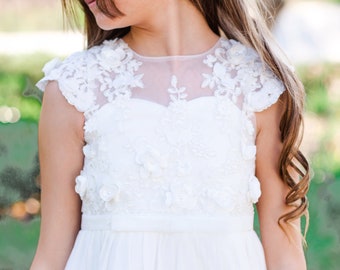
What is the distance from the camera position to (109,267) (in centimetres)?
211

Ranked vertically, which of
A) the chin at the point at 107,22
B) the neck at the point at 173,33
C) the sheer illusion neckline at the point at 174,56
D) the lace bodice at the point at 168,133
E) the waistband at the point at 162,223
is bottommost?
the waistband at the point at 162,223

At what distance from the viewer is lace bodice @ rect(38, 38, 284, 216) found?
6.95 feet

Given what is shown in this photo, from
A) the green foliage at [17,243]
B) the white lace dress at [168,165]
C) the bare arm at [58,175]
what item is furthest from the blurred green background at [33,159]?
the white lace dress at [168,165]

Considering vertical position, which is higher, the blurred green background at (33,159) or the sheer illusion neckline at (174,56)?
the sheer illusion neckline at (174,56)

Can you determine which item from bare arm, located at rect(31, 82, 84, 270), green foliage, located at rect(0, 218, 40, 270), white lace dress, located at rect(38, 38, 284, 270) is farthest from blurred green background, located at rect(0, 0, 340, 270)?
white lace dress, located at rect(38, 38, 284, 270)

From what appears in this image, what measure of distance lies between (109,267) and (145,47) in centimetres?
48

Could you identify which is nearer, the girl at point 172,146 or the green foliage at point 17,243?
the girl at point 172,146

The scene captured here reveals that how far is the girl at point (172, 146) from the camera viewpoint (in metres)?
2.12

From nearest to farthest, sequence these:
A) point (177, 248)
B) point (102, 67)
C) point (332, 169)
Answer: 1. point (177, 248)
2. point (102, 67)
3. point (332, 169)

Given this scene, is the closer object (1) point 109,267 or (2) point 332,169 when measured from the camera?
(1) point 109,267

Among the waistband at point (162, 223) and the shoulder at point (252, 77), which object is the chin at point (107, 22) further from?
the waistband at point (162, 223)

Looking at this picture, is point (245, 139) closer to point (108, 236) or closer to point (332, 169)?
point (108, 236)

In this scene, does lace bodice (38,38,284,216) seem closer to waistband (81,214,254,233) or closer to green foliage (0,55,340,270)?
waistband (81,214,254,233)

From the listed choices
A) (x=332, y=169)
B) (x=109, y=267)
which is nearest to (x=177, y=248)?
(x=109, y=267)
